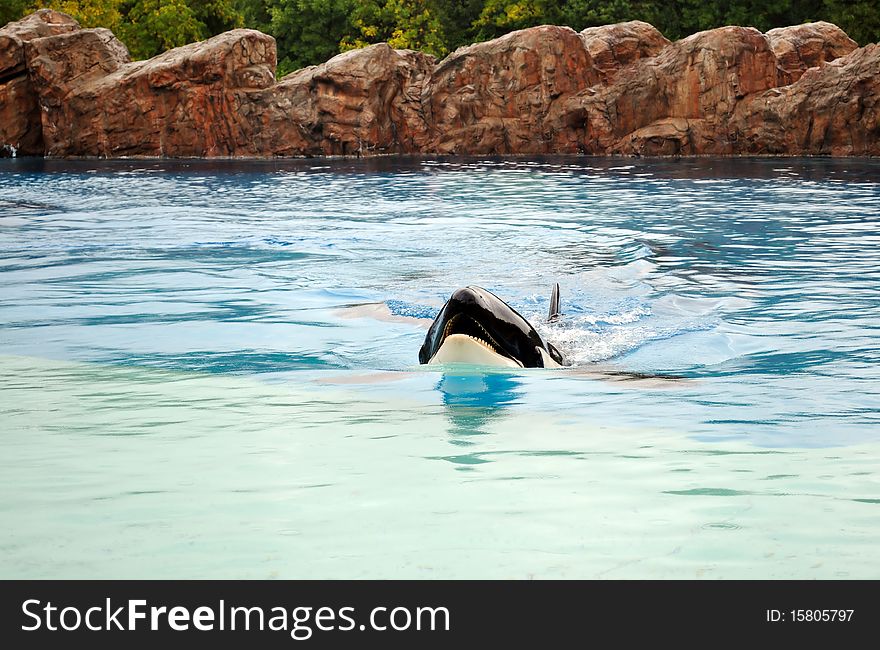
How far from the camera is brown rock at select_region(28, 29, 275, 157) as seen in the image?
3334 centimetres

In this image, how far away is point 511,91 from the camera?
3447cm

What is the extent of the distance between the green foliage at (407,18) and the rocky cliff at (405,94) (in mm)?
7429

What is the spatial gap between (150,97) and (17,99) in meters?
4.73

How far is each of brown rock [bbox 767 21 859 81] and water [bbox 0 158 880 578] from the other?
2233cm

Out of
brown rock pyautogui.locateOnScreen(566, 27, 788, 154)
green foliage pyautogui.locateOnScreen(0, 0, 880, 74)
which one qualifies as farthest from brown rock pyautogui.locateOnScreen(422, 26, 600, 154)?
green foliage pyautogui.locateOnScreen(0, 0, 880, 74)

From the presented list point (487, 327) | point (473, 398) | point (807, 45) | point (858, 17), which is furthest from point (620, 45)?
point (473, 398)

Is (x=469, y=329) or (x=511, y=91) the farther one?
(x=511, y=91)

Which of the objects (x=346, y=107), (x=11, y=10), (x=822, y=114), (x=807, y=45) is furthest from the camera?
(x=11, y=10)

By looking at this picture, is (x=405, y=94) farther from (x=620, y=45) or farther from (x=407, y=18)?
(x=407, y=18)

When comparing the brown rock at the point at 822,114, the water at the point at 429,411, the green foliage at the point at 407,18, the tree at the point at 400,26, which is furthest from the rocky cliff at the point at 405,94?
the water at the point at 429,411

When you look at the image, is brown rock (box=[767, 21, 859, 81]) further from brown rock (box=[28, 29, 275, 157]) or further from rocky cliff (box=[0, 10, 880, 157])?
brown rock (box=[28, 29, 275, 157])

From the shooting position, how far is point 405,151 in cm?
3588
